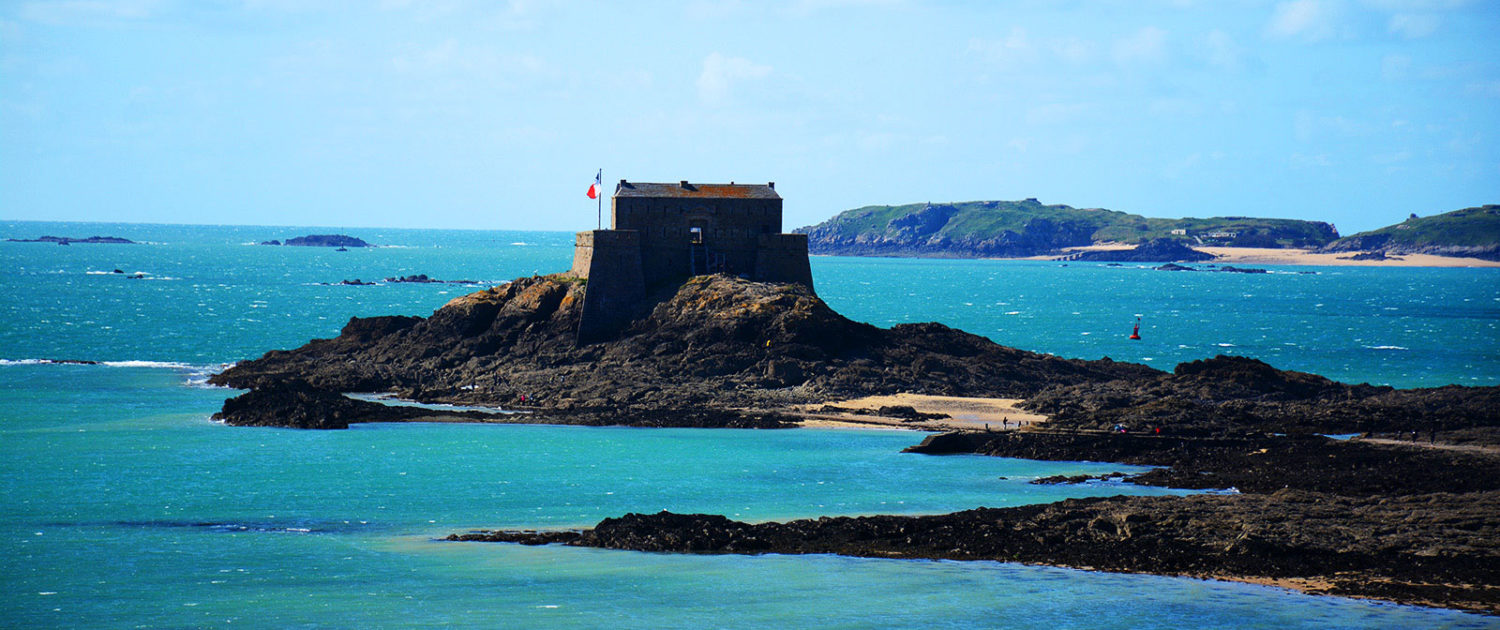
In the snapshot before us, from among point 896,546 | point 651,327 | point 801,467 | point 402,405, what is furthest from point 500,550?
point 651,327

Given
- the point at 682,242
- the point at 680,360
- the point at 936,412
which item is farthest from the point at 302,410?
the point at 936,412

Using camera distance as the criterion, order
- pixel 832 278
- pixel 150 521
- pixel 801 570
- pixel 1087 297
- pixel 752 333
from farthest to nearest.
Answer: pixel 832 278, pixel 1087 297, pixel 752 333, pixel 150 521, pixel 801 570

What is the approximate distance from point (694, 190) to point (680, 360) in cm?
1037

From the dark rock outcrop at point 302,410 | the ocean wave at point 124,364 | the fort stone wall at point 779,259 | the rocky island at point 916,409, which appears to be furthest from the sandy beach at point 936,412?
the ocean wave at point 124,364

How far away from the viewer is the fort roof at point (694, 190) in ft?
218

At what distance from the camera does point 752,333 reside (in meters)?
61.0

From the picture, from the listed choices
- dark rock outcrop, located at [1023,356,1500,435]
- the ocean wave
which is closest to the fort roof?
dark rock outcrop, located at [1023,356,1500,435]

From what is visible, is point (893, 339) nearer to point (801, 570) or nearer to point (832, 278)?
point (801, 570)

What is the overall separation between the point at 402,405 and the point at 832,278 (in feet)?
475

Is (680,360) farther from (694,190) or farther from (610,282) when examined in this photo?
(694,190)

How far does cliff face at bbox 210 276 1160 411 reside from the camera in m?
58.4

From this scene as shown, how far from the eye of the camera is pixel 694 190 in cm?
6738

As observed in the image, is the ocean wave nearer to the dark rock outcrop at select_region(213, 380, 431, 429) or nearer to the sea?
the sea

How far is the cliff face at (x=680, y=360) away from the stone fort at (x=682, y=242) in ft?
5.40
